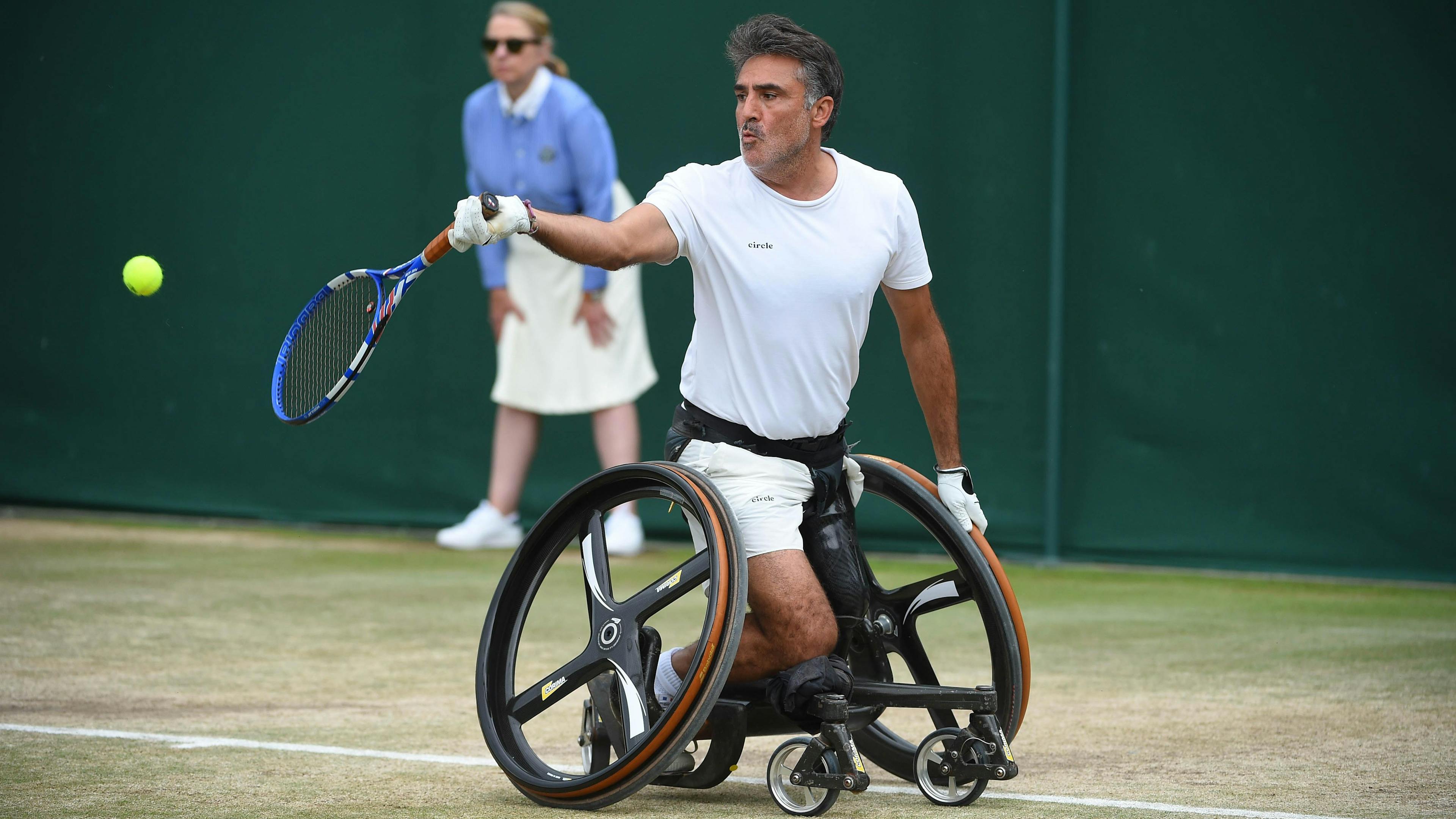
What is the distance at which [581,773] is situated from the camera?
4.07m

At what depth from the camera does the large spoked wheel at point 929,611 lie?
386cm

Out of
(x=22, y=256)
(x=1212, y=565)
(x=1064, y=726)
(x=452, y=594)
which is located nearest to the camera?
(x=1064, y=726)

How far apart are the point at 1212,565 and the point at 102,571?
4.33 meters

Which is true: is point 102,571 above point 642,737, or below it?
below

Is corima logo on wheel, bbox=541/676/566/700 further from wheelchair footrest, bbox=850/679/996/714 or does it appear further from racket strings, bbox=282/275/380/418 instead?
racket strings, bbox=282/275/380/418

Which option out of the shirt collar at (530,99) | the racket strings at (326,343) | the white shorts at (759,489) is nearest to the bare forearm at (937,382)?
the white shorts at (759,489)

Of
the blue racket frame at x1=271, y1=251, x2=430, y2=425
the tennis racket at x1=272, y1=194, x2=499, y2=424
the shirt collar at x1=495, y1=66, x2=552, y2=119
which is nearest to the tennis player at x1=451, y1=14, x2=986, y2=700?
the blue racket frame at x1=271, y1=251, x2=430, y2=425

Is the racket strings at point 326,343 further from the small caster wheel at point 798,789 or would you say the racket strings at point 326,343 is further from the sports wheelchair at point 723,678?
the small caster wheel at point 798,789

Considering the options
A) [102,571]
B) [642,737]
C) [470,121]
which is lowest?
[102,571]

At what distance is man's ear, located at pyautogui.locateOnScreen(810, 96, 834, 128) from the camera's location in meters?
3.97

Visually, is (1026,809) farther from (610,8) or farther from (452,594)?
(610,8)

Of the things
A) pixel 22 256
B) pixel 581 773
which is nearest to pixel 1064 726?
pixel 581 773

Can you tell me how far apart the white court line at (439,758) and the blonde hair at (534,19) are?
13.4ft

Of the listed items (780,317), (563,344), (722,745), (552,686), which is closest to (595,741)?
(552,686)
